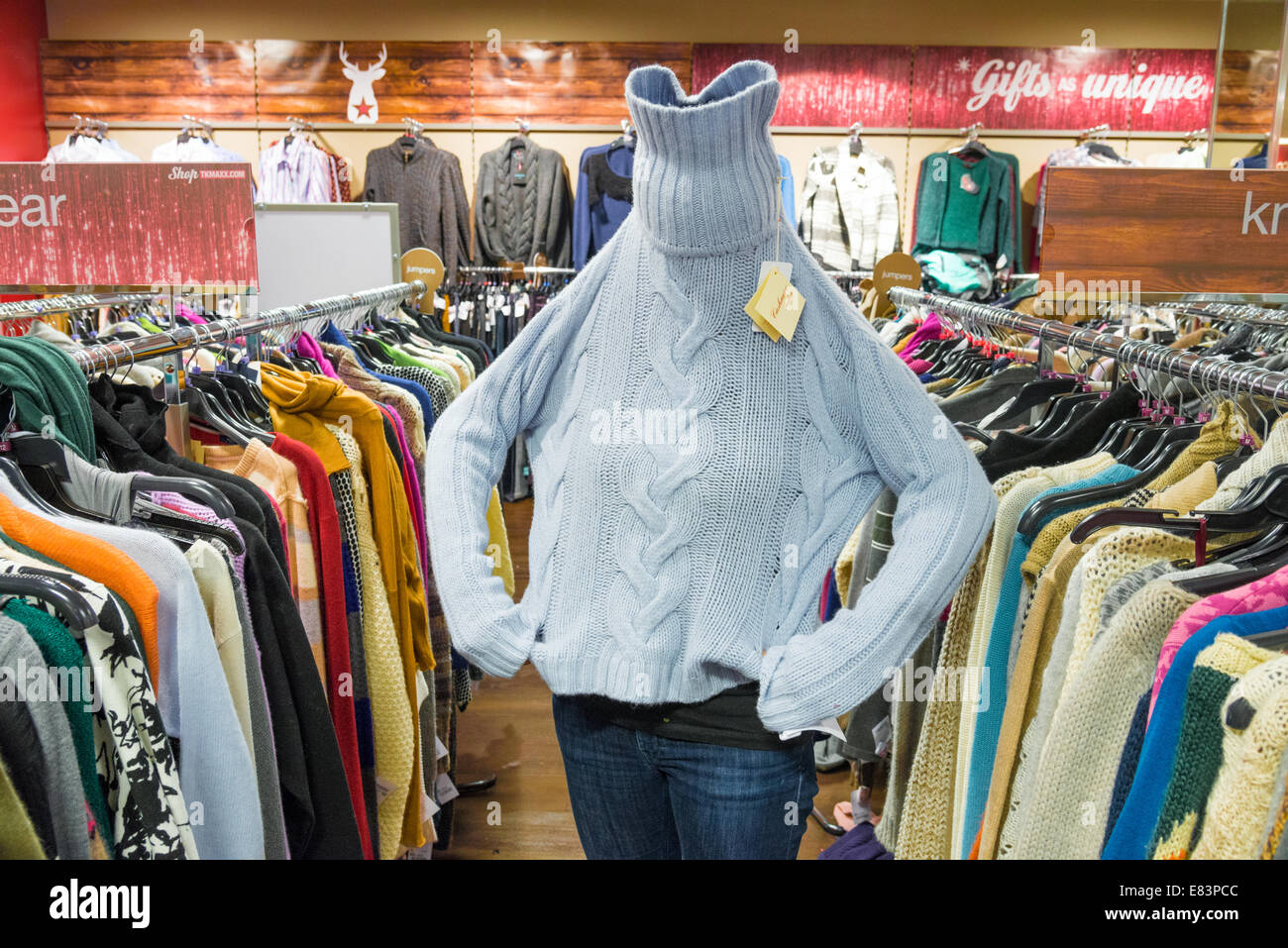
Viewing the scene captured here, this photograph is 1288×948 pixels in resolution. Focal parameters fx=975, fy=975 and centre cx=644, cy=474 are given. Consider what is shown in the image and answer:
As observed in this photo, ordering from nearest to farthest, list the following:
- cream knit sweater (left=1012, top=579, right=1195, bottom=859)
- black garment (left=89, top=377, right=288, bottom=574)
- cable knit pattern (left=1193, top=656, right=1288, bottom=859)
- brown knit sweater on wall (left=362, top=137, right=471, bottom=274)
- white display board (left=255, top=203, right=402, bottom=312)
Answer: cable knit pattern (left=1193, top=656, right=1288, bottom=859) → cream knit sweater (left=1012, top=579, right=1195, bottom=859) → black garment (left=89, top=377, right=288, bottom=574) → white display board (left=255, top=203, right=402, bottom=312) → brown knit sweater on wall (left=362, top=137, right=471, bottom=274)

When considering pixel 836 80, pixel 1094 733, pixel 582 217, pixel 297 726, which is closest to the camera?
pixel 1094 733

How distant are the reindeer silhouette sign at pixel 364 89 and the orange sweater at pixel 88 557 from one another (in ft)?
18.3

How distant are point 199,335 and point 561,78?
4.91 m

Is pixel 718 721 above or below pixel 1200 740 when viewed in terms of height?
below

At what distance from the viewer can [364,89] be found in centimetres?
608

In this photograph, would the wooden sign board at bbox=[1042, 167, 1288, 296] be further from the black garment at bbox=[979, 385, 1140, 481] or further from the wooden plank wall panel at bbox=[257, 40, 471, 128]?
the wooden plank wall panel at bbox=[257, 40, 471, 128]

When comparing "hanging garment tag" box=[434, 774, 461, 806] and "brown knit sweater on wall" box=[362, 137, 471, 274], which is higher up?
"brown knit sweater on wall" box=[362, 137, 471, 274]

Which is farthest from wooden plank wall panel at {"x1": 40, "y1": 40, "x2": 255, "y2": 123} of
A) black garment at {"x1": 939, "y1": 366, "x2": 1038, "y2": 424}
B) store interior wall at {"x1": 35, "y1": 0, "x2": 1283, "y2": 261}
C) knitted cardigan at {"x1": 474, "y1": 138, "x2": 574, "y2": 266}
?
black garment at {"x1": 939, "y1": 366, "x2": 1038, "y2": 424}

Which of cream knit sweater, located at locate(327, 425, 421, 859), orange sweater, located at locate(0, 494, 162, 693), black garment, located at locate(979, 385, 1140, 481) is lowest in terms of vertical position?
cream knit sweater, located at locate(327, 425, 421, 859)

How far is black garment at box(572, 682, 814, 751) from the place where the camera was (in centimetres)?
117

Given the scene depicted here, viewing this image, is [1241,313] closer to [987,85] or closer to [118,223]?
[118,223]

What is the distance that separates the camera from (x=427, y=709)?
2008mm

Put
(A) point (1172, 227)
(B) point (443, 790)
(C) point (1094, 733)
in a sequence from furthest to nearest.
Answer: (B) point (443, 790), (A) point (1172, 227), (C) point (1094, 733)

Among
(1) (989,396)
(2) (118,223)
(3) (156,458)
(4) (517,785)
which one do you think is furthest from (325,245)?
(1) (989,396)
